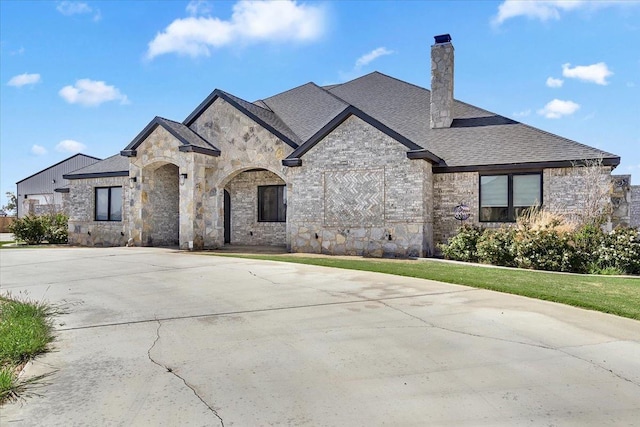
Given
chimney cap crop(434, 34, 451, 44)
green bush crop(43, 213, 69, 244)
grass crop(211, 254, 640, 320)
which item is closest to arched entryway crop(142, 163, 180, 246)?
green bush crop(43, 213, 69, 244)

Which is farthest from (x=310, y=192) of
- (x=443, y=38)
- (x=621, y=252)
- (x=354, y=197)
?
(x=621, y=252)

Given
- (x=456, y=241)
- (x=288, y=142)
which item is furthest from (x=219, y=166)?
(x=456, y=241)

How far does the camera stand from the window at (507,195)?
637 inches

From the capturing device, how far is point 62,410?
13.2 feet

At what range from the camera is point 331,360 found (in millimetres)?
5176

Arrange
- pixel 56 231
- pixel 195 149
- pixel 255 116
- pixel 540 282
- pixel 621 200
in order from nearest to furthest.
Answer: pixel 540 282 → pixel 621 200 → pixel 195 149 → pixel 255 116 → pixel 56 231

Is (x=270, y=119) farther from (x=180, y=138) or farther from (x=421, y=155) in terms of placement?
(x=421, y=155)

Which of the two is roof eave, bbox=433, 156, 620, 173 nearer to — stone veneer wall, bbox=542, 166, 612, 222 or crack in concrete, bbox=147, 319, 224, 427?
stone veneer wall, bbox=542, 166, 612, 222

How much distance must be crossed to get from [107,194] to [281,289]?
1668cm

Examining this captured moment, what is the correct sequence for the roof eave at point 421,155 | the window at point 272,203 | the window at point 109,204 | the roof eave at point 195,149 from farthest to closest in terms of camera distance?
the window at point 109,204 < the window at point 272,203 < the roof eave at point 195,149 < the roof eave at point 421,155

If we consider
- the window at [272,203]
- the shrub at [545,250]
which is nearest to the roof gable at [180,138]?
the window at [272,203]

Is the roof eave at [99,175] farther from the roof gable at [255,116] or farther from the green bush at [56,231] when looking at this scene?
the roof gable at [255,116]

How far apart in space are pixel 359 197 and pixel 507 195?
5.23m

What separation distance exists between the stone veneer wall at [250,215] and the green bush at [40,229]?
9.46 meters
